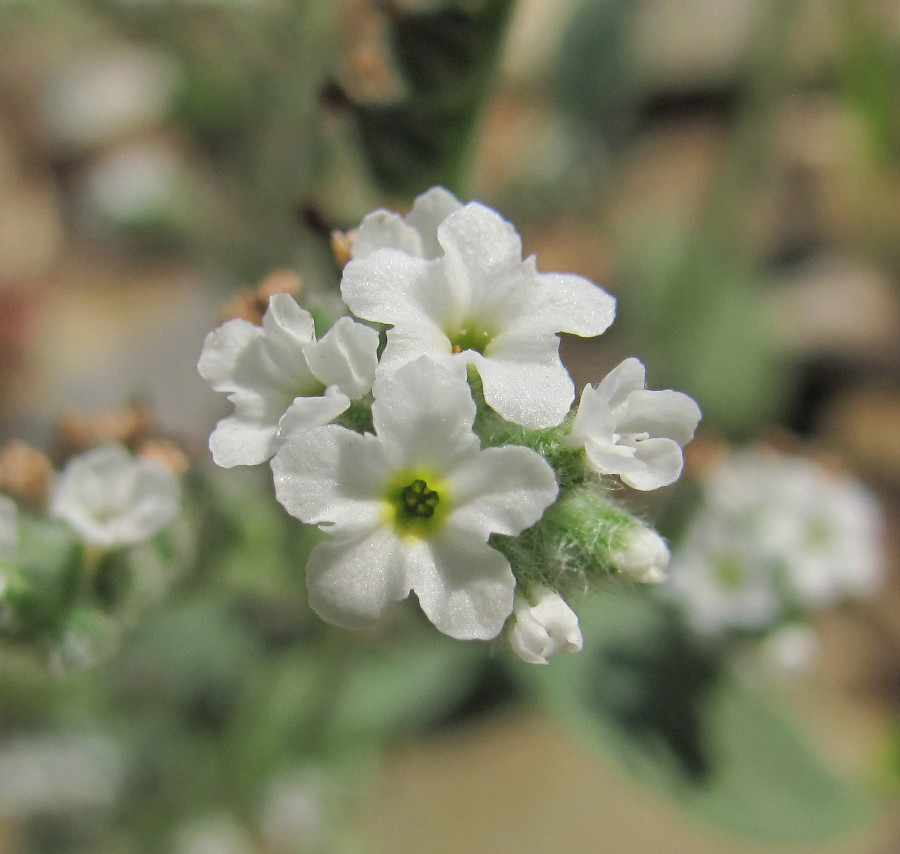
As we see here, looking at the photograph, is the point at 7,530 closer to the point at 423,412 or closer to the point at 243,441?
the point at 243,441

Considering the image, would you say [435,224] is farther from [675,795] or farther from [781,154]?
[781,154]

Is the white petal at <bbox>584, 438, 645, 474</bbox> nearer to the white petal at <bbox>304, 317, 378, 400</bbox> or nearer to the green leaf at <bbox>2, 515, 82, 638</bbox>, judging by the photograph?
the white petal at <bbox>304, 317, 378, 400</bbox>

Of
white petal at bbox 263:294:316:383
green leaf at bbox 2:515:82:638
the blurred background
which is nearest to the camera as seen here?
white petal at bbox 263:294:316:383

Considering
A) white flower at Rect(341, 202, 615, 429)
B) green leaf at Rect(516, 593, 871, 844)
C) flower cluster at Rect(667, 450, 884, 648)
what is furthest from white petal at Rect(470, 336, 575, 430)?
flower cluster at Rect(667, 450, 884, 648)

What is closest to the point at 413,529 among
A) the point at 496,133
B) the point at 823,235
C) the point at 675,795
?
the point at 675,795

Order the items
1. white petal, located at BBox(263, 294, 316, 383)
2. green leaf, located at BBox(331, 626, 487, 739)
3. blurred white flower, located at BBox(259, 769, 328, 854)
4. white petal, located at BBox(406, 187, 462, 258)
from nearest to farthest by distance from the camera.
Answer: white petal, located at BBox(263, 294, 316, 383) → white petal, located at BBox(406, 187, 462, 258) → green leaf, located at BBox(331, 626, 487, 739) → blurred white flower, located at BBox(259, 769, 328, 854)

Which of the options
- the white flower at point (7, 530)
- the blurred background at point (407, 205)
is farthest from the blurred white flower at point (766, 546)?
the white flower at point (7, 530)

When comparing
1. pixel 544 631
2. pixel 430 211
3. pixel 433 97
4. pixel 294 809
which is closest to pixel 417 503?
pixel 544 631
